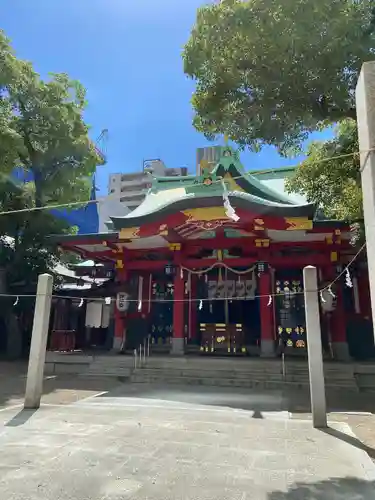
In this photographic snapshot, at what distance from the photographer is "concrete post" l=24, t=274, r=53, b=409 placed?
24.8ft

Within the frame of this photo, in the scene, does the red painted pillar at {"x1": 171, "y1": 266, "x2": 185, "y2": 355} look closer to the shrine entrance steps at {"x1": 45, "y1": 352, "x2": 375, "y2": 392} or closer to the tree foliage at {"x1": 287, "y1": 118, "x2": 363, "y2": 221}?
the shrine entrance steps at {"x1": 45, "y1": 352, "x2": 375, "y2": 392}

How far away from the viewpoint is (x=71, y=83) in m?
17.2

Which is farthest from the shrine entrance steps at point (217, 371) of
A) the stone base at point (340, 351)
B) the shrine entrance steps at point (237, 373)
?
the stone base at point (340, 351)

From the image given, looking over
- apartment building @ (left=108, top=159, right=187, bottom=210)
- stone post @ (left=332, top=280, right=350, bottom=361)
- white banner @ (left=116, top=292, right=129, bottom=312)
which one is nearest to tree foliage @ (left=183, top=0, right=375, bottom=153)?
stone post @ (left=332, top=280, right=350, bottom=361)

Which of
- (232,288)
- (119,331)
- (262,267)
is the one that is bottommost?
(119,331)

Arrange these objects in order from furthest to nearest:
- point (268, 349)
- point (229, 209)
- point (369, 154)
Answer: point (268, 349) → point (229, 209) → point (369, 154)

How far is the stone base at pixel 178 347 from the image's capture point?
13.2 m

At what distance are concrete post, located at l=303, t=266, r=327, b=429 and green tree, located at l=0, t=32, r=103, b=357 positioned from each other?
→ 38.3 ft

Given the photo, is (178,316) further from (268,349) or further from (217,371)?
(268,349)

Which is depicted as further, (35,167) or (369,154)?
(35,167)

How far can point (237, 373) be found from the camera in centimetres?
1155

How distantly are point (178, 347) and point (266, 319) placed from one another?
325 cm

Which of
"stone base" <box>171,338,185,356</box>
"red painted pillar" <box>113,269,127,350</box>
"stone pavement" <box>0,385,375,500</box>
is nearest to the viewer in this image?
"stone pavement" <box>0,385,375,500</box>

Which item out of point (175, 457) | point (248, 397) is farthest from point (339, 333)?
point (175, 457)
